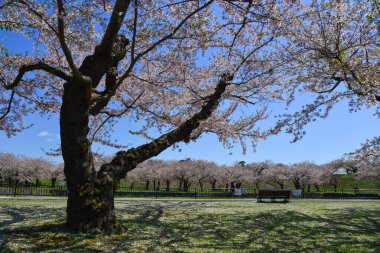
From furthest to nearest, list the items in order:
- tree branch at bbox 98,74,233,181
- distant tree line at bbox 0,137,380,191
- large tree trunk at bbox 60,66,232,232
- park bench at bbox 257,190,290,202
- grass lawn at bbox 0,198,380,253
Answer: distant tree line at bbox 0,137,380,191
park bench at bbox 257,190,290,202
tree branch at bbox 98,74,233,181
large tree trunk at bbox 60,66,232,232
grass lawn at bbox 0,198,380,253

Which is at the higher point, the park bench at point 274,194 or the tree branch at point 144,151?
the tree branch at point 144,151

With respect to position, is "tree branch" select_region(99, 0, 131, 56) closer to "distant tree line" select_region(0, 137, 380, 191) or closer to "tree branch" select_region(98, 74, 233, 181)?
"tree branch" select_region(98, 74, 233, 181)

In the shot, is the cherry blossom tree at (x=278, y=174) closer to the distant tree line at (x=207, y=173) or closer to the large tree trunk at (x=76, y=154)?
the distant tree line at (x=207, y=173)

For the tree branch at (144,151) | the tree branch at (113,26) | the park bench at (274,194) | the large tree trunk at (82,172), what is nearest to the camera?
the large tree trunk at (82,172)

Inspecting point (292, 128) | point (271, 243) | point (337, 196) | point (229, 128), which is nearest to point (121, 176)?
point (271, 243)

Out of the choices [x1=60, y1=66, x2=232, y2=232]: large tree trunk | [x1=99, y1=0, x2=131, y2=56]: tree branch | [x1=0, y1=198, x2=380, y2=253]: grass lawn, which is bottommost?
[x1=0, y1=198, x2=380, y2=253]: grass lawn

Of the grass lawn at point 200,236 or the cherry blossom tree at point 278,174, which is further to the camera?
the cherry blossom tree at point 278,174

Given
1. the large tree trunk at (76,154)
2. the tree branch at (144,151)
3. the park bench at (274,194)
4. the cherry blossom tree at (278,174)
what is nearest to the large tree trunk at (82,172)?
the large tree trunk at (76,154)

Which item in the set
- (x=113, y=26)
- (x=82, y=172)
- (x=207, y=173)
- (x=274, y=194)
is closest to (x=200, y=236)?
(x=82, y=172)

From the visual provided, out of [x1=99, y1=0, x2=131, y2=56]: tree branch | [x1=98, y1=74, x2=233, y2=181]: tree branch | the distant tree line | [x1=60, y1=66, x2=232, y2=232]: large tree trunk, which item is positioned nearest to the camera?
[x1=60, y1=66, x2=232, y2=232]: large tree trunk

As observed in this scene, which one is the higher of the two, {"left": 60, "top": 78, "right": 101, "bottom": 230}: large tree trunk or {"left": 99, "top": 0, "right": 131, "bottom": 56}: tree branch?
{"left": 99, "top": 0, "right": 131, "bottom": 56}: tree branch

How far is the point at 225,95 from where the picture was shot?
1427cm

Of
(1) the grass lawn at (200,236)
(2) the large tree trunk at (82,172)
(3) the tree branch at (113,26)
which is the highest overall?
(3) the tree branch at (113,26)

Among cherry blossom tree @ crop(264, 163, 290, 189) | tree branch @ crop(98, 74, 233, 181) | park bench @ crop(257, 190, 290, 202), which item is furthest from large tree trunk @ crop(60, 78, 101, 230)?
cherry blossom tree @ crop(264, 163, 290, 189)
